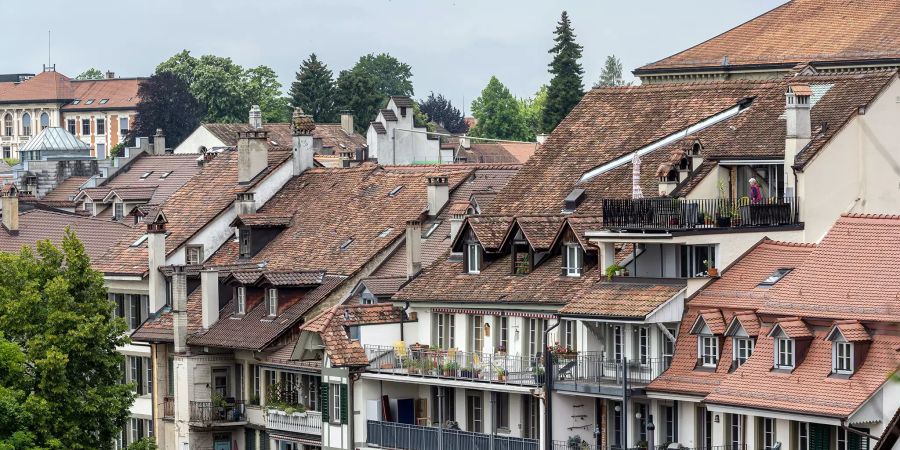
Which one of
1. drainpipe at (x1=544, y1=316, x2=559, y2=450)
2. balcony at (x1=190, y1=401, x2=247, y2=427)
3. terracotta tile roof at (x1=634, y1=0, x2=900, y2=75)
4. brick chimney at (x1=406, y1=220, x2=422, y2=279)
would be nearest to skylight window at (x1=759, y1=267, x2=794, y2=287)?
drainpipe at (x1=544, y1=316, x2=559, y2=450)

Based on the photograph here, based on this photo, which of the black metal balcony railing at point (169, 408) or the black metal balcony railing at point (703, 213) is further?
the black metal balcony railing at point (169, 408)

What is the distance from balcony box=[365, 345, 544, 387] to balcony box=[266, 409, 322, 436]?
174 inches

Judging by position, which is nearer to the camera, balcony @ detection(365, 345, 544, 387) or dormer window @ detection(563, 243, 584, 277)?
balcony @ detection(365, 345, 544, 387)

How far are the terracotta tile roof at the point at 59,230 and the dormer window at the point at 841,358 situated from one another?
49.8 m

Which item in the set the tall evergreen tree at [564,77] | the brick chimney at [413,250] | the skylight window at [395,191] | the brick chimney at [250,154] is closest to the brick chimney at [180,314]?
the brick chimney at [250,154]

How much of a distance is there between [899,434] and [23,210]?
9405 centimetres

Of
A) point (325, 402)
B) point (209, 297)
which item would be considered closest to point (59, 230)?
point (209, 297)

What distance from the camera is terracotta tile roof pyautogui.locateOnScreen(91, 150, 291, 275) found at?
94.1 meters

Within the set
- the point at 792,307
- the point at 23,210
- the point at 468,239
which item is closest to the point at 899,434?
the point at 792,307

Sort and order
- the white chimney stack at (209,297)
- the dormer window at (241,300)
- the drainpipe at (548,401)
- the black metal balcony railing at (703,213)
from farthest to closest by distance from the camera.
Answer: the white chimney stack at (209,297) < the dormer window at (241,300) < the drainpipe at (548,401) < the black metal balcony railing at (703,213)

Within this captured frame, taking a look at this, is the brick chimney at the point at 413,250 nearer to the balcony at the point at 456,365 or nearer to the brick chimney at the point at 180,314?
the balcony at the point at 456,365

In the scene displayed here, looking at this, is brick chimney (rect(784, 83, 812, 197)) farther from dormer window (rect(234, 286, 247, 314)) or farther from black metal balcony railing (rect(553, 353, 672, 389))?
dormer window (rect(234, 286, 247, 314))

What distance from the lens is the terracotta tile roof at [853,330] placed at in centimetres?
5819

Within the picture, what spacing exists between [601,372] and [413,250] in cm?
1427
